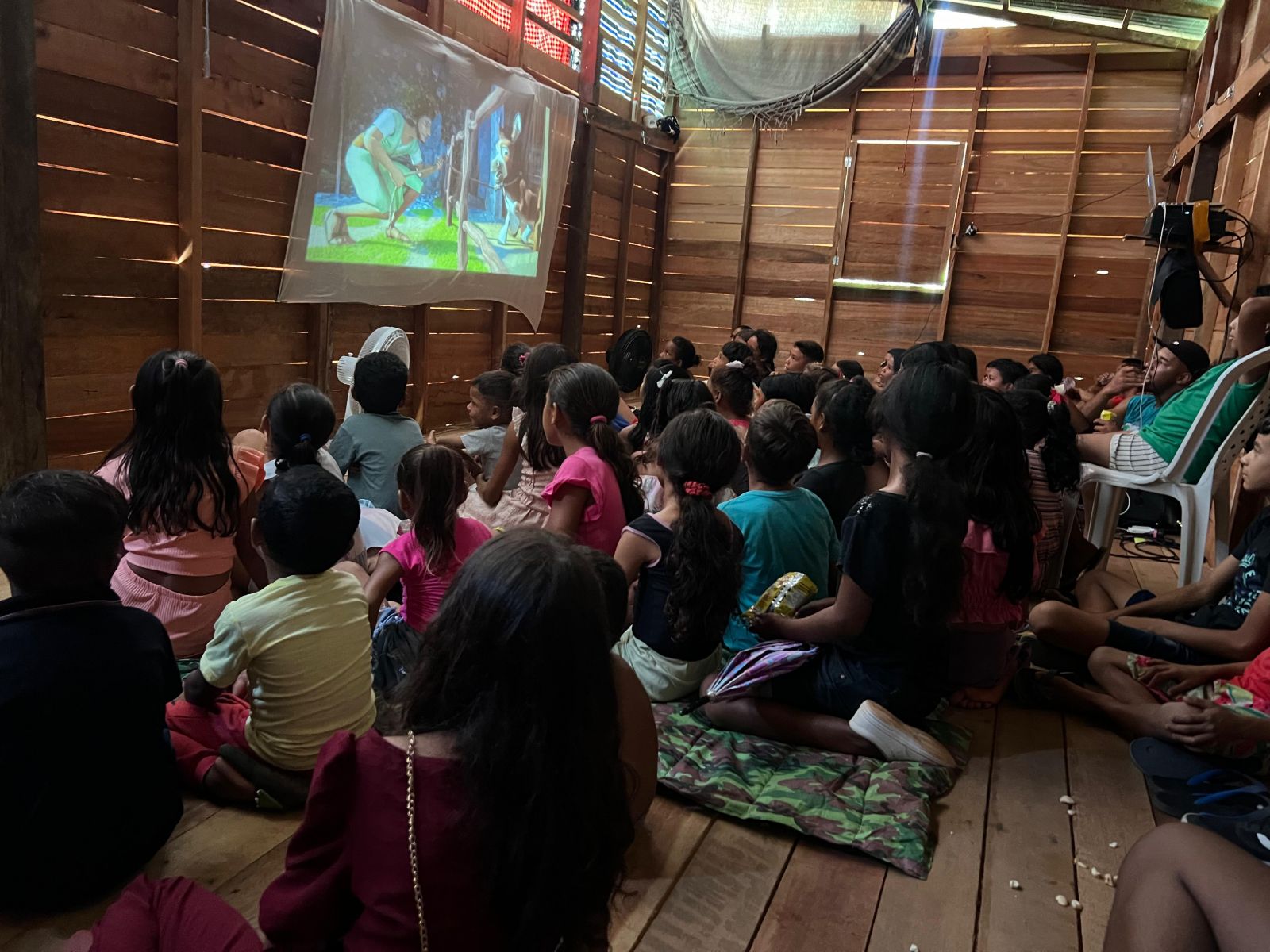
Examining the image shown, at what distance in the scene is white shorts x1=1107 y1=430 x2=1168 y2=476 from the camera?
330 cm

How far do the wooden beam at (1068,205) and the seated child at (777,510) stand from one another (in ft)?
21.3

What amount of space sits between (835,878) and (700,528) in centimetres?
82

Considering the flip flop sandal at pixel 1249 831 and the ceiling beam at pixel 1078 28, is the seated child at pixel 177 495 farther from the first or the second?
the ceiling beam at pixel 1078 28

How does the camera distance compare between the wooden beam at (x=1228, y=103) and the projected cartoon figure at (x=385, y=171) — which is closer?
the wooden beam at (x=1228, y=103)

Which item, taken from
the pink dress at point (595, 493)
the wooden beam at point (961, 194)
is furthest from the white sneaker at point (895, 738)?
the wooden beam at point (961, 194)

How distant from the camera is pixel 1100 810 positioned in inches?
78.8

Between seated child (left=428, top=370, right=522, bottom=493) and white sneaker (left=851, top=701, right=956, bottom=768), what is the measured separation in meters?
1.67

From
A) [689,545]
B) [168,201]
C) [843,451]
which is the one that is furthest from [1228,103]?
[168,201]

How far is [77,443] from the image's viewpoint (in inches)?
159

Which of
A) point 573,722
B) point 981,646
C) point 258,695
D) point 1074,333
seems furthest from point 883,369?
point 573,722

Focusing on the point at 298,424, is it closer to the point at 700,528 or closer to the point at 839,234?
the point at 700,528

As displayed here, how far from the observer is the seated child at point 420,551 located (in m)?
2.09

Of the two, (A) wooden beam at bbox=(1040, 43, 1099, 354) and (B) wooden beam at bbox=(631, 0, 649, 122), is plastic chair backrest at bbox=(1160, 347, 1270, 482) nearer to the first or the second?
(A) wooden beam at bbox=(1040, 43, 1099, 354)

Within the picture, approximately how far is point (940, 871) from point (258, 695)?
1.46 m
